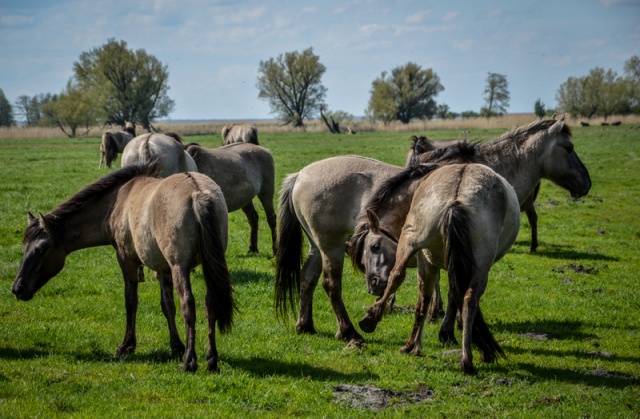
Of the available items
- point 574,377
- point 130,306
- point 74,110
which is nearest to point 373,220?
point 574,377

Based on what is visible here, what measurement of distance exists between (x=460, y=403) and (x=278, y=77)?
8277cm

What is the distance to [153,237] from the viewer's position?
597 centimetres

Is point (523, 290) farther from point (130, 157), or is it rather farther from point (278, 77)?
point (278, 77)


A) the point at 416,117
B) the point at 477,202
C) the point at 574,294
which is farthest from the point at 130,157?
the point at 416,117

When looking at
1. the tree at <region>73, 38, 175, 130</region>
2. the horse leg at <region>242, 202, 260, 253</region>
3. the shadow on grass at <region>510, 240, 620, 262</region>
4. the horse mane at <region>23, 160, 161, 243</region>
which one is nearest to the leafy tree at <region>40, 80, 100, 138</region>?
the tree at <region>73, 38, 175, 130</region>

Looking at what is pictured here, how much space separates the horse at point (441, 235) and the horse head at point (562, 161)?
9.43ft

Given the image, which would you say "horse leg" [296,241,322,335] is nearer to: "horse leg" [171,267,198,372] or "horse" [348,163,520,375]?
"horse" [348,163,520,375]

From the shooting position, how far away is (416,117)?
94.3 m

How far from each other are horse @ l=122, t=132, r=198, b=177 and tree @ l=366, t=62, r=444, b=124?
8162 cm

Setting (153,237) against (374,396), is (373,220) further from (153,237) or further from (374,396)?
(153,237)

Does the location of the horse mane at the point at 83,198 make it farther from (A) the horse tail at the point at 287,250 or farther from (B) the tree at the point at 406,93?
(B) the tree at the point at 406,93

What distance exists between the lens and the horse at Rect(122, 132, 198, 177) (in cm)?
1002

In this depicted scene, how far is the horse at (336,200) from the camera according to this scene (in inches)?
277

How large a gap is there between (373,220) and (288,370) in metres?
1.62
